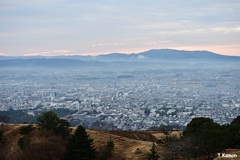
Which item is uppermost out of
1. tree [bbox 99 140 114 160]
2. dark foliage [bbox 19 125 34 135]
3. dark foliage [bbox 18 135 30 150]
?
dark foliage [bbox 19 125 34 135]

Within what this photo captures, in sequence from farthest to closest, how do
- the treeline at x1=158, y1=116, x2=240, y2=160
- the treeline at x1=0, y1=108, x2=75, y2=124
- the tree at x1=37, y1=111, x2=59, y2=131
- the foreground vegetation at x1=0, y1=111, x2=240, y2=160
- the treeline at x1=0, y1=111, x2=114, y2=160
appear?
the treeline at x1=0, y1=108, x2=75, y2=124 → the tree at x1=37, y1=111, x2=59, y2=131 → the treeline at x1=0, y1=111, x2=114, y2=160 → the foreground vegetation at x1=0, y1=111, x2=240, y2=160 → the treeline at x1=158, y1=116, x2=240, y2=160

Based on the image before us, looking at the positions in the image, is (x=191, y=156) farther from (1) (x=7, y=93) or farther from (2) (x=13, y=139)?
(1) (x=7, y=93)

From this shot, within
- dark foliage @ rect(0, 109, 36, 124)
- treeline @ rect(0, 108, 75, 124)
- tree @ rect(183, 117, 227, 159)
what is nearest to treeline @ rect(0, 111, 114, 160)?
tree @ rect(183, 117, 227, 159)

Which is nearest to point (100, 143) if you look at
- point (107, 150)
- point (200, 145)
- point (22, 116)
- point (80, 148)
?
point (107, 150)

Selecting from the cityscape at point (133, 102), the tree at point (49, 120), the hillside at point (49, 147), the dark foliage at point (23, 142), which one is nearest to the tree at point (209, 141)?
the hillside at point (49, 147)

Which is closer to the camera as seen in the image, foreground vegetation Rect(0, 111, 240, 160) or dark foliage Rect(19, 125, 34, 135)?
foreground vegetation Rect(0, 111, 240, 160)

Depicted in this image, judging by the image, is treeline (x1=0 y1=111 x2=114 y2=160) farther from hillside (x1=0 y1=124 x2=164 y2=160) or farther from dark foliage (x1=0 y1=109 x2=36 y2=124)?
dark foliage (x1=0 y1=109 x2=36 y2=124)

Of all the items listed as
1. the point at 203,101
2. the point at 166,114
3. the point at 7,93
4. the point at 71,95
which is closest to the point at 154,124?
the point at 166,114
